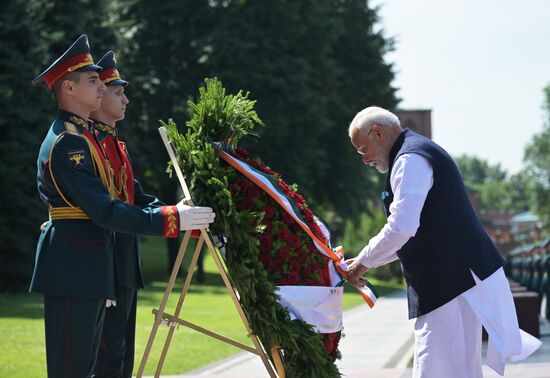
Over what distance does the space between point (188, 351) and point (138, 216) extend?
8.16 metres

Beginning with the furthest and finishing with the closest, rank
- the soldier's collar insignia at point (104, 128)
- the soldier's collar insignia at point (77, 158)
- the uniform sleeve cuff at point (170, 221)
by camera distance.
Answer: the soldier's collar insignia at point (104, 128) < the uniform sleeve cuff at point (170, 221) < the soldier's collar insignia at point (77, 158)

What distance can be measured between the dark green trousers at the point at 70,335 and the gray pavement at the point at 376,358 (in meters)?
3.15

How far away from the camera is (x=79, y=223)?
566cm

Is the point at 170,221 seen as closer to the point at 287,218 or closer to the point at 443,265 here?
the point at 287,218

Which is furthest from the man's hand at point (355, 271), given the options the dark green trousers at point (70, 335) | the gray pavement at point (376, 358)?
the gray pavement at point (376, 358)

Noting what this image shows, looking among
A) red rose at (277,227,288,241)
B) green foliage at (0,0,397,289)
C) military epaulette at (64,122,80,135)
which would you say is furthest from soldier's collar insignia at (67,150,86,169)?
green foliage at (0,0,397,289)

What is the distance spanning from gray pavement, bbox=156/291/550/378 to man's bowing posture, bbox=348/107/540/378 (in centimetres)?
245

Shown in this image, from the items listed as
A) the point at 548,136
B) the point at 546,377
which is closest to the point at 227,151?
the point at 546,377

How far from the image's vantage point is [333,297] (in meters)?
6.20

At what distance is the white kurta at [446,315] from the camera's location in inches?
228

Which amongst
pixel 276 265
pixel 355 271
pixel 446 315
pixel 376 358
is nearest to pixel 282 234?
pixel 276 265

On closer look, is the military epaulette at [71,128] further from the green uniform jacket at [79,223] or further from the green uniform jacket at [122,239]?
the green uniform jacket at [122,239]

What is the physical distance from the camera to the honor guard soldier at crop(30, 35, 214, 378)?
5.52 meters

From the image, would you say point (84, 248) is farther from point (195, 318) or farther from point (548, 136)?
point (548, 136)
